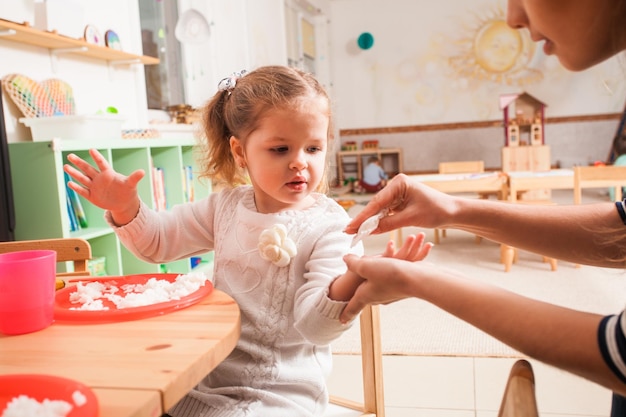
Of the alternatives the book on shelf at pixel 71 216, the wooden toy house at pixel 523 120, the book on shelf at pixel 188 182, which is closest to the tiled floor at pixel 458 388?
the book on shelf at pixel 71 216

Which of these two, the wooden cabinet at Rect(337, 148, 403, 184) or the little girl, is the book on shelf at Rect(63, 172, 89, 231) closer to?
the little girl

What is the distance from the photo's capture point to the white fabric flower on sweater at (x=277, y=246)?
1.09 m

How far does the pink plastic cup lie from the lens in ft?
2.45

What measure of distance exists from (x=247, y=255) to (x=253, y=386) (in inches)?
10.6

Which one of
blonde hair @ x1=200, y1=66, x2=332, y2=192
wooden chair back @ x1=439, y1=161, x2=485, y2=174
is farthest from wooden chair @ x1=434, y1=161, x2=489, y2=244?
blonde hair @ x1=200, y1=66, x2=332, y2=192

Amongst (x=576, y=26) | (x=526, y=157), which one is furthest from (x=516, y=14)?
(x=526, y=157)

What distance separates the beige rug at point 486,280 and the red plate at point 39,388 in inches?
72.2

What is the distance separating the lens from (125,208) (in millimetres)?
1197

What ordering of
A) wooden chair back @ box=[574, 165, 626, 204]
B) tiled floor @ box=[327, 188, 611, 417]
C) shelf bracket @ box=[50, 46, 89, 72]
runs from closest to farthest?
tiled floor @ box=[327, 188, 611, 417] < shelf bracket @ box=[50, 46, 89, 72] < wooden chair back @ box=[574, 165, 626, 204]

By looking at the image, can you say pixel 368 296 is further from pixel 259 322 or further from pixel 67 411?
pixel 67 411

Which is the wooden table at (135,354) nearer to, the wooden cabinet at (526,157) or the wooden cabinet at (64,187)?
the wooden cabinet at (64,187)

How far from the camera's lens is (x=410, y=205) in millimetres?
1182

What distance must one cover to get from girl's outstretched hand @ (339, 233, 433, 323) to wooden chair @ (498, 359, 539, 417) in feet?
0.76

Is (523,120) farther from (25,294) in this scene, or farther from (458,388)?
(25,294)
